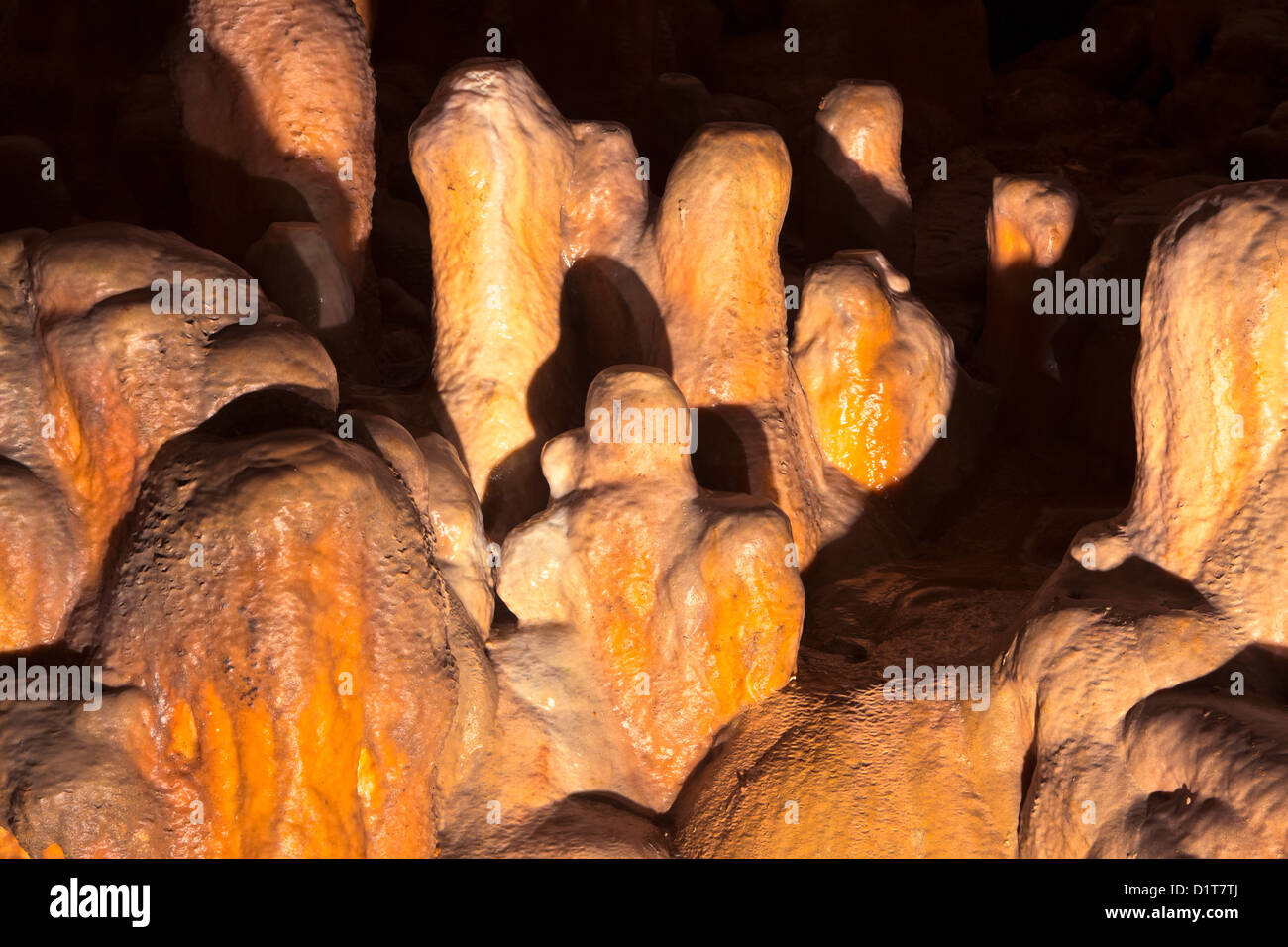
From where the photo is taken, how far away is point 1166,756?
4.46 m

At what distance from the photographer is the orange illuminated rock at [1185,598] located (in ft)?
15.0

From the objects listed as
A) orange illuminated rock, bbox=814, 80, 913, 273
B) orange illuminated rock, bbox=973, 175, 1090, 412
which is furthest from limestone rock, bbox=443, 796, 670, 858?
orange illuminated rock, bbox=814, 80, 913, 273

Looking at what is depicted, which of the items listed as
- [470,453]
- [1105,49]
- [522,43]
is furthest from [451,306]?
[1105,49]

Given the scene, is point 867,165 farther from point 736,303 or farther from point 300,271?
point 300,271

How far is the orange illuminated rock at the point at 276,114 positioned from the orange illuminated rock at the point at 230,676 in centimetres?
248

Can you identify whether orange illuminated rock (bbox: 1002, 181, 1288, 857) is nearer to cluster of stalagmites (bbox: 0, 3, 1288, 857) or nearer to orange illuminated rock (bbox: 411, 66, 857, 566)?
cluster of stalagmites (bbox: 0, 3, 1288, 857)

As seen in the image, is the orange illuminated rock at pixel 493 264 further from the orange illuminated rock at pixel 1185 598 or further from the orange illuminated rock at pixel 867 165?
the orange illuminated rock at pixel 867 165

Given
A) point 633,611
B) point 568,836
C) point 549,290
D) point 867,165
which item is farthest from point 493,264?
point 867,165

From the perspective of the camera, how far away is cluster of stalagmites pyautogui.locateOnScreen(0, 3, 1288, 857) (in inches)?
168

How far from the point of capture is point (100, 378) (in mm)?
4609

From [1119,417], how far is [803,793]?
3600 millimetres

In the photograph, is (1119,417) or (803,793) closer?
(803,793)

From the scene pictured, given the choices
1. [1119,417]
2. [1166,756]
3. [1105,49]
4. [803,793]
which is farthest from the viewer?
[1105,49]

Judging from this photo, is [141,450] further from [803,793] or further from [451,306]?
[803,793]
